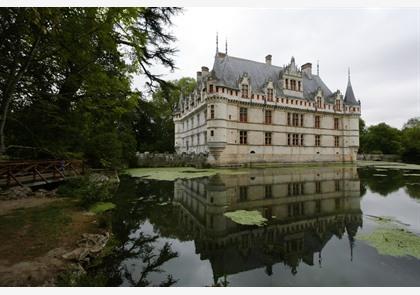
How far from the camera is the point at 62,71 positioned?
394 inches

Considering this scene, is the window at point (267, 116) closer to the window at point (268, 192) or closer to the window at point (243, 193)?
the window at point (268, 192)

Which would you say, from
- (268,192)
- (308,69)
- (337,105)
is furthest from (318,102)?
(268,192)

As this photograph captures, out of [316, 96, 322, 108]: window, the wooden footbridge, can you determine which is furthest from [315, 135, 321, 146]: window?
the wooden footbridge

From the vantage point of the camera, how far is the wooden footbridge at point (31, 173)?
363 inches

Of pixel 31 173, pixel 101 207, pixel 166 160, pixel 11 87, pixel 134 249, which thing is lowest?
pixel 134 249

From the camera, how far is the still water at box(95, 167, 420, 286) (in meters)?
4.20

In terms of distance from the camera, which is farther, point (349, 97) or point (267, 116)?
point (349, 97)

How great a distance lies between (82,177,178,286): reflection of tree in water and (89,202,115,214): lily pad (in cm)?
24

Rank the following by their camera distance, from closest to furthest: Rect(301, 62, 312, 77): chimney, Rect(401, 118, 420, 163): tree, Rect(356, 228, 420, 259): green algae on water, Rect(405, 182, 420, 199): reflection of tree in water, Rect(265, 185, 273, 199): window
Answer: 1. Rect(356, 228, 420, 259): green algae on water
2. Rect(265, 185, 273, 199): window
3. Rect(405, 182, 420, 199): reflection of tree in water
4. Rect(301, 62, 312, 77): chimney
5. Rect(401, 118, 420, 163): tree

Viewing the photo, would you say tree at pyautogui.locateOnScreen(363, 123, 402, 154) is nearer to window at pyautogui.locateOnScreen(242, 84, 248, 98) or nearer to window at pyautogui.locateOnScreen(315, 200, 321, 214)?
window at pyautogui.locateOnScreen(242, 84, 248, 98)

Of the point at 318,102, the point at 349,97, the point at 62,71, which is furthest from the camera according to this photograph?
the point at 349,97

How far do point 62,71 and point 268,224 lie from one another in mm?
9514

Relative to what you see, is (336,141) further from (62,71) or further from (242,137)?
(62,71)
